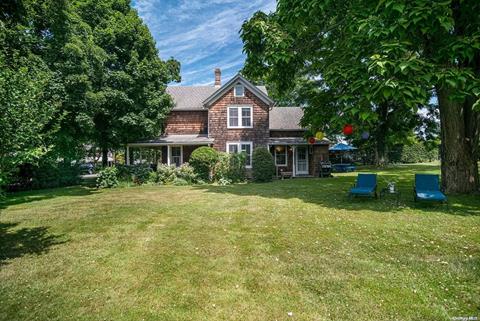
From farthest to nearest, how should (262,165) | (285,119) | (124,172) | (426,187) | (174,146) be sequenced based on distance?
(285,119) → (174,146) → (124,172) → (262,165) → (426,187)

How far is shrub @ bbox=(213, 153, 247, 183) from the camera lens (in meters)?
18.6

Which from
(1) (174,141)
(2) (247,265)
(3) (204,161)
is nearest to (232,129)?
(3) (204,161)

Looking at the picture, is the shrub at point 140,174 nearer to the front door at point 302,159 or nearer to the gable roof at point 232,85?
the gable roof at point 232,85

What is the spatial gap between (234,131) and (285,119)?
5.80 m

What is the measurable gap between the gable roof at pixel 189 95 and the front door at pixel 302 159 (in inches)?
349

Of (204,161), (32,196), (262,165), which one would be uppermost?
(204,161)

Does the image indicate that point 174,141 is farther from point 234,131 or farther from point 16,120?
point 16,120

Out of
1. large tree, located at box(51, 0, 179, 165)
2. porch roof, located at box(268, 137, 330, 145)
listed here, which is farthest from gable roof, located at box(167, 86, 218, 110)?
porch roof, located at box(268, 137, 330, 145)

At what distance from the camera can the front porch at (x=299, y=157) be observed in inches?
875

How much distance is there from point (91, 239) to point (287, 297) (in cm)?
504

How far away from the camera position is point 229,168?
18.6 metres

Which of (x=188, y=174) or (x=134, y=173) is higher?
(x=134, y=173)

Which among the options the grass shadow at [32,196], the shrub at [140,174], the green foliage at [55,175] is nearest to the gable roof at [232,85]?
the shrub at [140,174]

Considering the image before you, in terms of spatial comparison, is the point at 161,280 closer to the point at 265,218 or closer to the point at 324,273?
the point at 324,273
